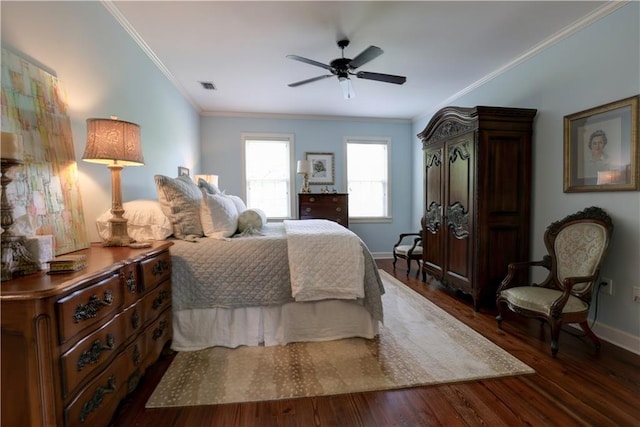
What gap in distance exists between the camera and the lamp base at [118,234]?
5.78 feet

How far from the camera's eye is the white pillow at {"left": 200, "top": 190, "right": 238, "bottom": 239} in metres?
2.25

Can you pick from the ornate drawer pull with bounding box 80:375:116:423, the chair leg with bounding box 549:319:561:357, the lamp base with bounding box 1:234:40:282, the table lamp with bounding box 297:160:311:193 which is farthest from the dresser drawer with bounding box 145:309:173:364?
the table lamp with bounding box 297:160:311:193

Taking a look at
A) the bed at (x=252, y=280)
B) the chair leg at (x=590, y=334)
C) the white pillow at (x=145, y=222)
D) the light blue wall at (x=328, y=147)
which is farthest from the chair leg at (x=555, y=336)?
the light blue wall at (x=328, y=147)

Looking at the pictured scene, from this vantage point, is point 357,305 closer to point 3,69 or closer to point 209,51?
point 3,69

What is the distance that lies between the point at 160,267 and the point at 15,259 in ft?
2.59

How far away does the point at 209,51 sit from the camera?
9.33 ft

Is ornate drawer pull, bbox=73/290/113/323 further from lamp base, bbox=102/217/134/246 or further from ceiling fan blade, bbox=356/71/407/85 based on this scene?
ceiling fan blade, bbox=356/71/407/85

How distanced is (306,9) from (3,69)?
1858 mm

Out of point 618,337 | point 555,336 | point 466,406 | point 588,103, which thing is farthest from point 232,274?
point 588,103

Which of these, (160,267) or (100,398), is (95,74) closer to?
(160,267)

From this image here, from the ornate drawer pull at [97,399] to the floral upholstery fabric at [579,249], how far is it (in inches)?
119

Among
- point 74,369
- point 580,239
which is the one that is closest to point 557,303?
point 580,239

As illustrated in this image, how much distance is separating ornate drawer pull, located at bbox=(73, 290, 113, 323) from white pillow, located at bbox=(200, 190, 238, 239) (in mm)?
972

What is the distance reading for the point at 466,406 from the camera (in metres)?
1.54
